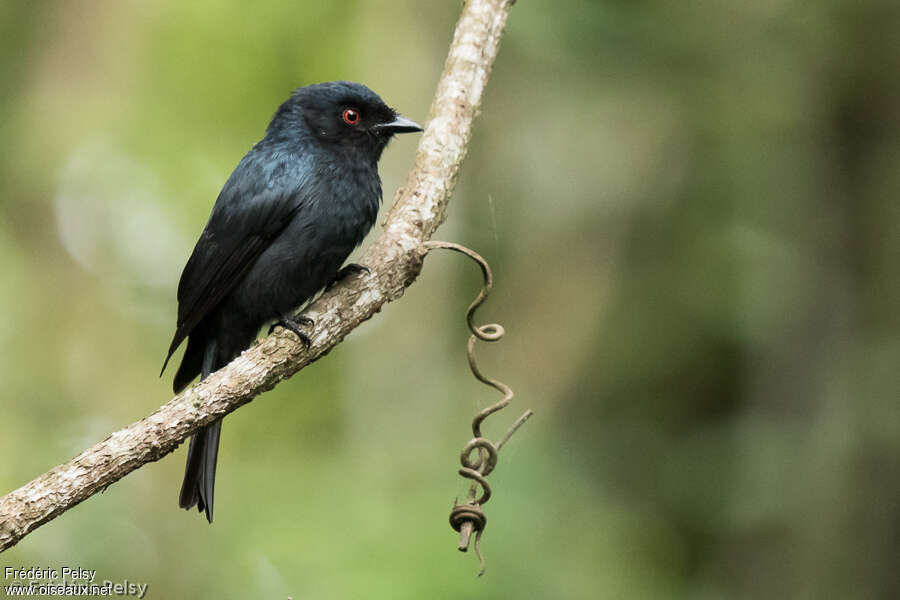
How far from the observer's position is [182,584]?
16.8 ft

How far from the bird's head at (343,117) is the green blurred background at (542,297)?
1497mm

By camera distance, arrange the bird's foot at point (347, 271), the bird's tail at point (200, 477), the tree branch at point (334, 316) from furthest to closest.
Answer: the bird's tail at point (200, 477)
the bird's foot at point (347, 271)
the tree branch at point (334, 316)

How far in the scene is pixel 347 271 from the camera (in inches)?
140

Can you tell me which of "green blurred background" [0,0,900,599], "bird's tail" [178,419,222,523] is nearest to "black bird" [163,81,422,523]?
"bird's tail" [178,419,222,523]

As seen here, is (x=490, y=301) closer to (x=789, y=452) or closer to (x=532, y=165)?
(x=532, y=165)

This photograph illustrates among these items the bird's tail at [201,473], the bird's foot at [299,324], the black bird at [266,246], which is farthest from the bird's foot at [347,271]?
the bird's tail at [201,473]

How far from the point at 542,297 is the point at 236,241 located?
336cm

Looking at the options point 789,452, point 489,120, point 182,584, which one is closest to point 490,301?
point 489,120

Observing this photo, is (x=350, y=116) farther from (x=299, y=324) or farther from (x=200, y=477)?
(x=200, y=477)

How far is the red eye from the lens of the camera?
163 inches

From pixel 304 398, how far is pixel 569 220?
7.75 feet

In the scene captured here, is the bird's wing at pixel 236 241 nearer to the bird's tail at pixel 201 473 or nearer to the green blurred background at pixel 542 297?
the bird's tail at pixel 201 473

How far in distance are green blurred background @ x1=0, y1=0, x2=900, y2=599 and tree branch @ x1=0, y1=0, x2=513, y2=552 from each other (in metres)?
1.46

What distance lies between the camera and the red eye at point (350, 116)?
4.14m
